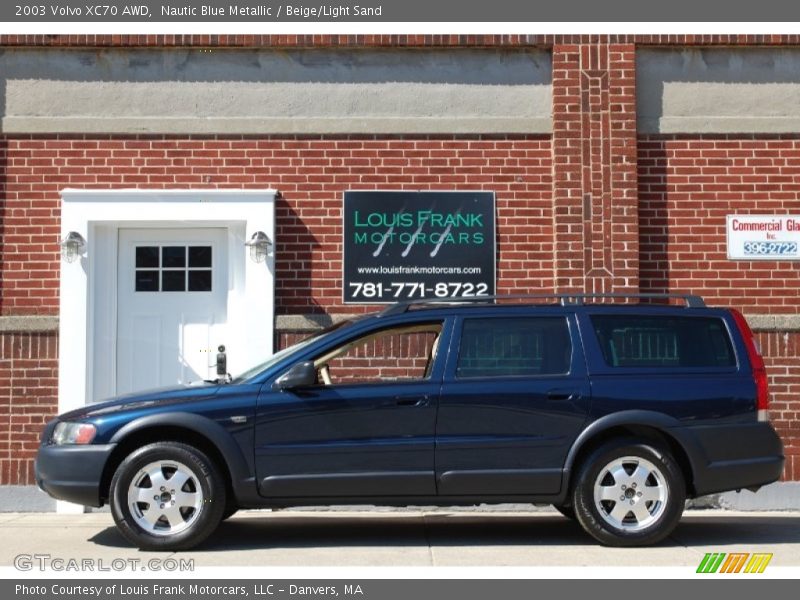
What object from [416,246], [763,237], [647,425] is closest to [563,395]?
[647,425]

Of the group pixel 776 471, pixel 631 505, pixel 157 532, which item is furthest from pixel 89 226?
pixel 776 471

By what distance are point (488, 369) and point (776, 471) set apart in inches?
89.3

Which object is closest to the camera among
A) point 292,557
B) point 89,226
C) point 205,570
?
point 205,570

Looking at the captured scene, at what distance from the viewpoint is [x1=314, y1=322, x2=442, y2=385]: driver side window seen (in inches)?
332

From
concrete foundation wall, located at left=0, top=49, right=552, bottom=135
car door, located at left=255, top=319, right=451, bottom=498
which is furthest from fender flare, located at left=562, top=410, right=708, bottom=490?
concrete foundation wall, located at left=0, top=49, right=552, bottom=135

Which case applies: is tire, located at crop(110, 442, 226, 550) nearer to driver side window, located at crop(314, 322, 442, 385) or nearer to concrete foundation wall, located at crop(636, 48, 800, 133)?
driver side window, located at crop(314, 322, 442, 385)

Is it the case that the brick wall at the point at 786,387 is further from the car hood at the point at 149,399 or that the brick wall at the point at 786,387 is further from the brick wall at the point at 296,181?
the car hood at the point at 149,399

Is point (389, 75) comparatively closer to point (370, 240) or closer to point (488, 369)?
point (370, 240)

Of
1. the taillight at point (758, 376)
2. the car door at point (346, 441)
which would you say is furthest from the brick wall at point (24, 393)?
the taillight at point (758, 376)

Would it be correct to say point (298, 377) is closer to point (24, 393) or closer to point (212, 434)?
point (212, 434)

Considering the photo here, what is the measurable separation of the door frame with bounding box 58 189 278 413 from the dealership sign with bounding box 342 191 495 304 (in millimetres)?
812

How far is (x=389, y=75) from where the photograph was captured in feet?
37.2

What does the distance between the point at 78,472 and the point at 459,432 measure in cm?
272

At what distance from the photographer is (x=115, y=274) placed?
441 inches
